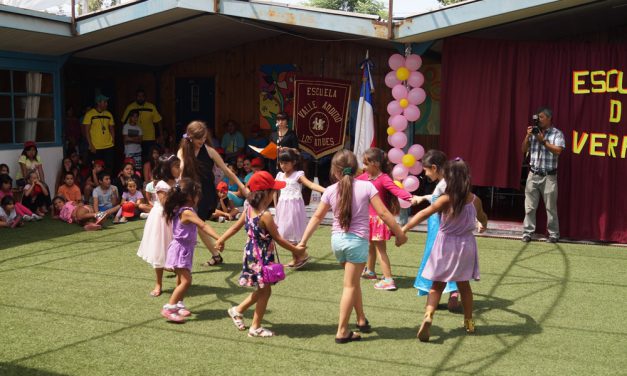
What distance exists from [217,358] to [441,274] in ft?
5.98

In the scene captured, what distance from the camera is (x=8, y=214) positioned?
10477mm

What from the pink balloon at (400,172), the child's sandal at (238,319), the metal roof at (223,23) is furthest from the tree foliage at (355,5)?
the child's sandal at (238,319)

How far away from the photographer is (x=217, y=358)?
16.2ft

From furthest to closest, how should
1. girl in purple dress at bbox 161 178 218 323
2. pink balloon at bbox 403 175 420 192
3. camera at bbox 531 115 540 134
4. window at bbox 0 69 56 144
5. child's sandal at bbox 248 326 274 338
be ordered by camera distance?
window at bbox 0 69 56 144, pink balloon at bbox 403 175 420 192, camera at bbox 531 115 540 134, girl in purple dress at bbox 161 178 218 323, child's sandal at bbox 248 326 274 338

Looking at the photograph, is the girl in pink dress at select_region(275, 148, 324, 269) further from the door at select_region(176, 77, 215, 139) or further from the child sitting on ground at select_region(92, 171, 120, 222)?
the door at select_region(176, 77, 215, 139)

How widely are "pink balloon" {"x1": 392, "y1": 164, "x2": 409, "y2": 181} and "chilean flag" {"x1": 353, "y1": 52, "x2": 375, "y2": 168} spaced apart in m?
0.76

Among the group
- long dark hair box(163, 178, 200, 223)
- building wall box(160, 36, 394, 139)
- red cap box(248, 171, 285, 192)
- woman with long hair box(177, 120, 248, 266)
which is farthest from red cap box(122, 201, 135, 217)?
red cap box(248, 171, 285, 192)

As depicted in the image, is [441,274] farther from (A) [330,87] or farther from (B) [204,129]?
(A) [330,87]

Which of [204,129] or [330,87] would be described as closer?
[204,129]

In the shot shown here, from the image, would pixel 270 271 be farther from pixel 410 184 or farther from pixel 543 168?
pixel 543 168

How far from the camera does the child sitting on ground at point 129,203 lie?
36.9ft

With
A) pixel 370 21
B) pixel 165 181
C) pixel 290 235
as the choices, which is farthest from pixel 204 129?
pixel 370 21

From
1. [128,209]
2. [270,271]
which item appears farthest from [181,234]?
[128,209]

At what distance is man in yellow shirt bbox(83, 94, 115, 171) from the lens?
13.1m
